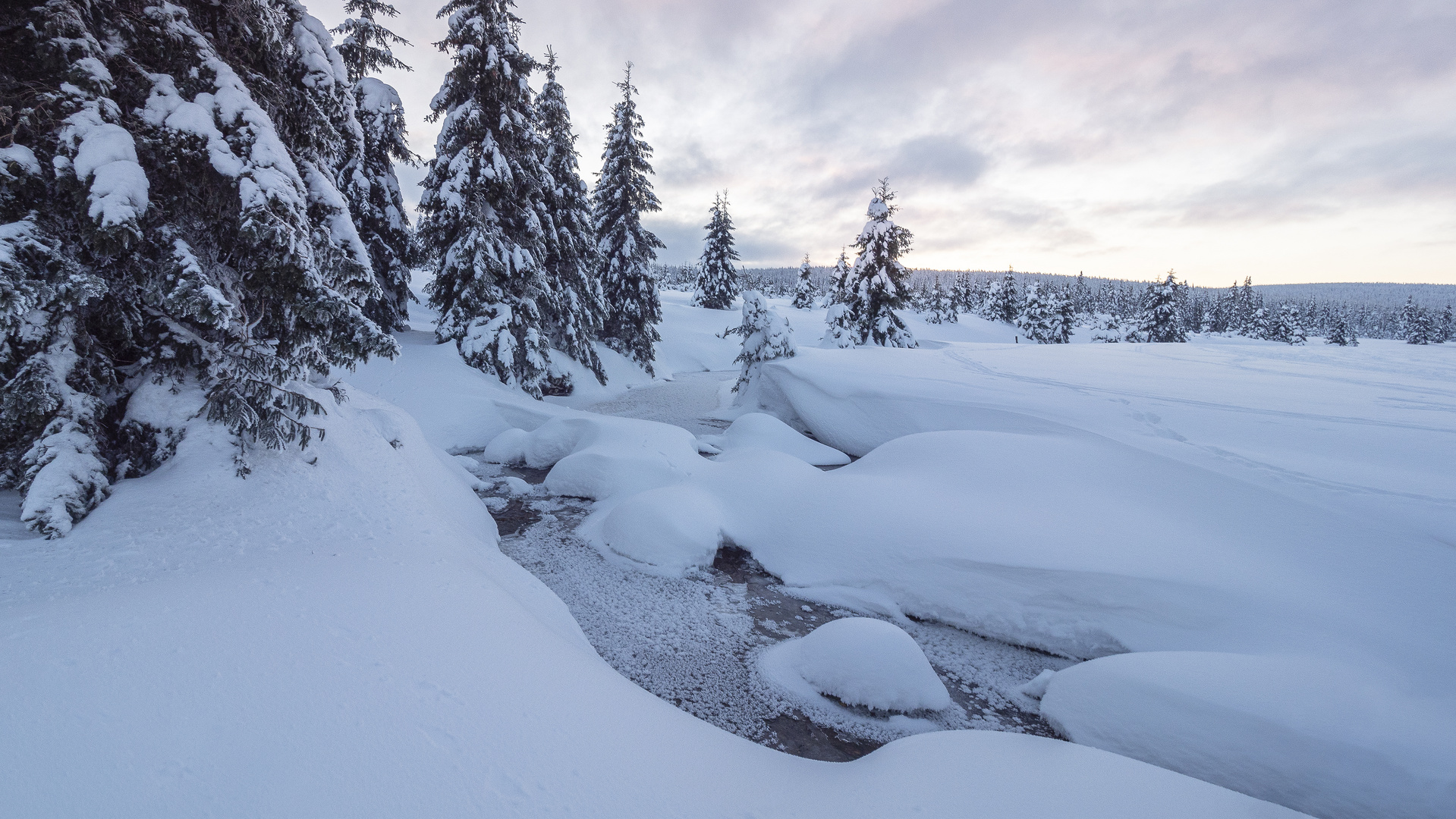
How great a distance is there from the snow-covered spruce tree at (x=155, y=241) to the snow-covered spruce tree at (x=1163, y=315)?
47.1 metres

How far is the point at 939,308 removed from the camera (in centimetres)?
5925

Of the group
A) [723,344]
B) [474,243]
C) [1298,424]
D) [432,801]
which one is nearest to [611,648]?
[432,801]

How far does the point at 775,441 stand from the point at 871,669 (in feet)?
21.8

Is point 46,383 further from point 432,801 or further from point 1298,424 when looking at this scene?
point 1298,424

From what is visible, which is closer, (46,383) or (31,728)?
Result: (31,728)

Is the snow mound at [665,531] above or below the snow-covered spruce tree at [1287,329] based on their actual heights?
below

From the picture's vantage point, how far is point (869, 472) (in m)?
7.70

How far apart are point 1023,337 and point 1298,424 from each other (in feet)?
130

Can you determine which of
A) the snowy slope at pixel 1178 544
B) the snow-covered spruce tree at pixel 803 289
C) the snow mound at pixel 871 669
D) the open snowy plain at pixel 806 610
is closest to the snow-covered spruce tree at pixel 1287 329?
the snow-covered spruce tree at pixel 803 289

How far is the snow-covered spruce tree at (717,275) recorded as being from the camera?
3431 centimetres

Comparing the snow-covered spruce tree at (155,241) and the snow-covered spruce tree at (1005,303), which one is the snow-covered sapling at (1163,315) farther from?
the snow-covered spruce tree at (155,241)

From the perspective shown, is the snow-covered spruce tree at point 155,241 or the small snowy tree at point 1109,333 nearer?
the snow-covered spruce tree at point 155,241

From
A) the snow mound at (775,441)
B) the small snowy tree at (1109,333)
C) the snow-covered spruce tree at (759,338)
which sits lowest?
the snow mound at (775,441)

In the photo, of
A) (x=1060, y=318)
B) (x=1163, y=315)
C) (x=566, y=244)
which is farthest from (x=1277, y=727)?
(x=1163, y=315)
